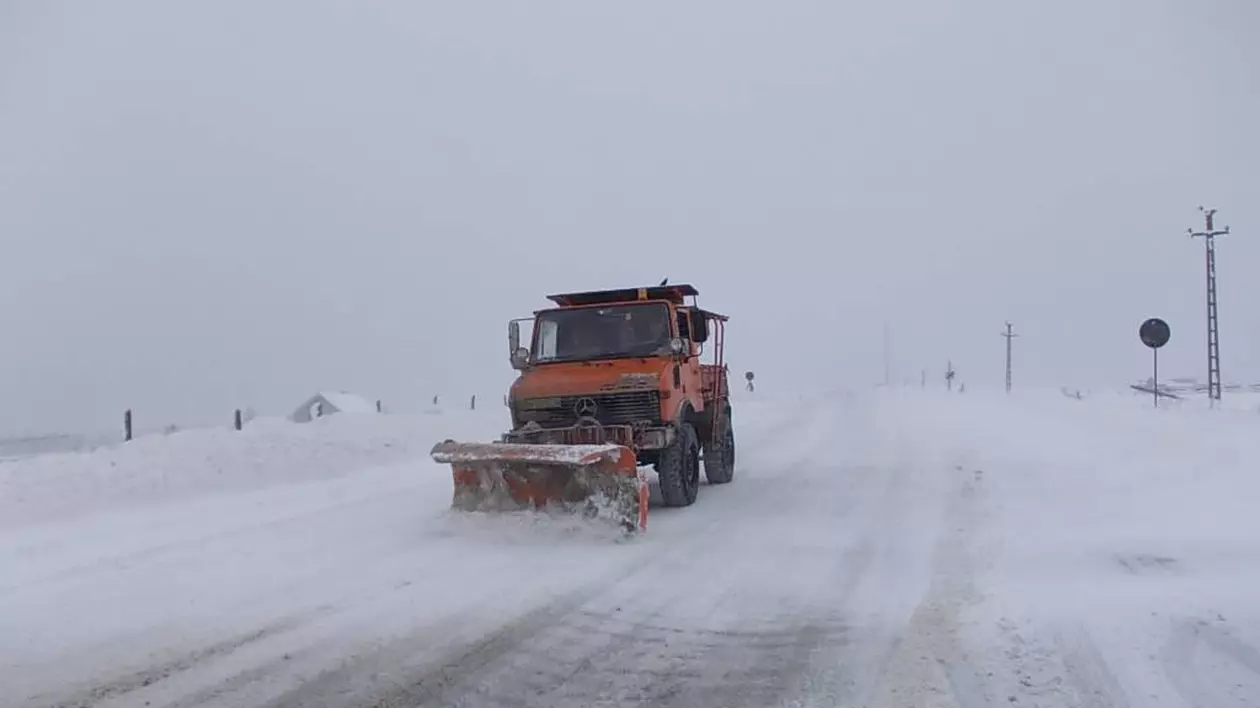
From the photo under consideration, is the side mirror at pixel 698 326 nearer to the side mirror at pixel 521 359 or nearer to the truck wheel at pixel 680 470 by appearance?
the truck wheel at pixel 680 470

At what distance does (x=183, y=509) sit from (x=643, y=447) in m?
5.44

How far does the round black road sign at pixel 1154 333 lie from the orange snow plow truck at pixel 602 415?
15.6m

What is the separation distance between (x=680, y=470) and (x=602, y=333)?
6.06ft

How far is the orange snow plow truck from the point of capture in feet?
31.9

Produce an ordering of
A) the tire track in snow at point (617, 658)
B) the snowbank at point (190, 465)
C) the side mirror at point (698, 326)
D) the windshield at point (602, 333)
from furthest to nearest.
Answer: the side mirror at point (698, 326) < the snowbank at point (190, 465) < the windshield at point (602, 333) < the tire track in snow at point (617, 658)

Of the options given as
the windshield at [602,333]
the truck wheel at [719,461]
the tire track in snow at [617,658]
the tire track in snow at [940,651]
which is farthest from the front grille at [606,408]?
the tire track in snow at [617,658]

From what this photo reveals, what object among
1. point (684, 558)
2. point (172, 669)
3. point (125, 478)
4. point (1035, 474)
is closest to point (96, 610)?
point (172, 669)

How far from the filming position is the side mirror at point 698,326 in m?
12.9

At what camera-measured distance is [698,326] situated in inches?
508

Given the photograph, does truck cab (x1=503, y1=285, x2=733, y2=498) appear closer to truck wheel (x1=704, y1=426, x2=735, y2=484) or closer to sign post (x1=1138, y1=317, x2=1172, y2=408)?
truck wheel (x1=704, y1=426, x2=735, y2=484)

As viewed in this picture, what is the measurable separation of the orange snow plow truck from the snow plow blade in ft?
0.04

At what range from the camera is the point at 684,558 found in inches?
338

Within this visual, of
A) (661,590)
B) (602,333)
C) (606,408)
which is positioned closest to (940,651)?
(661,590)

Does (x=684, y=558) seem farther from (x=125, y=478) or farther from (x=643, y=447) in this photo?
(x=125, y=478)
